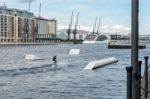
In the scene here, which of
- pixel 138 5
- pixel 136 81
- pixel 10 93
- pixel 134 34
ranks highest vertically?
pixel 138 5

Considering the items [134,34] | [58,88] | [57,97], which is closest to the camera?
[134,34]

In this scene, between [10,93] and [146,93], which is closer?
[146,93]

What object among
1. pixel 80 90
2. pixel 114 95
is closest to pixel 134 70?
pixel 114 95

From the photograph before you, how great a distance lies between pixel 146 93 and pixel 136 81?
6.17m

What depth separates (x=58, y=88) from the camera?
2922cm

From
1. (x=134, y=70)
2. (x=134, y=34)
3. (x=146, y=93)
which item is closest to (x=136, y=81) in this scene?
(x=134, y=70)

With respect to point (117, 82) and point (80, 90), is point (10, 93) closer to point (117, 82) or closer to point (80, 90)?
point (80, 90)

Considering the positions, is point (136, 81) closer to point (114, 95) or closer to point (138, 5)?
point (138, 5)

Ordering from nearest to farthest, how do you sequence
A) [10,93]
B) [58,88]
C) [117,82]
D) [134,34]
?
1. [134,34]
2. [10,93]
3. [58,88]
4. [117,82]

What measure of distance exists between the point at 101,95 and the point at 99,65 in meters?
31.3

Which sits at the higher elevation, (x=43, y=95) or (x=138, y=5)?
(x=138, y=5)

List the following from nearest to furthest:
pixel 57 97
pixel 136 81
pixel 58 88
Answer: pixel 136 81 < pixel 57 97 < pixel 58 88

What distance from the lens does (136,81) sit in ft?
29.2

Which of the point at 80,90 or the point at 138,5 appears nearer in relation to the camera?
the point at 138,5
